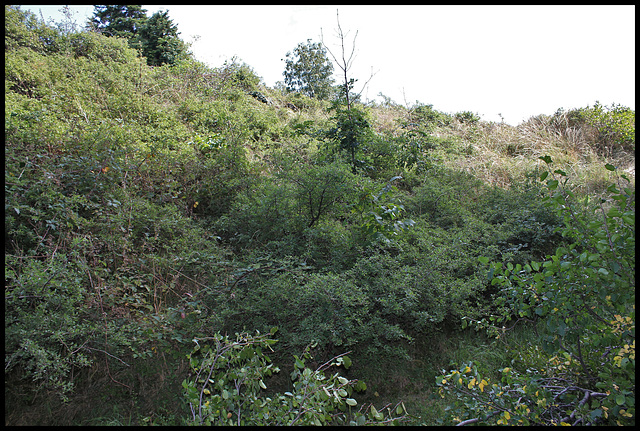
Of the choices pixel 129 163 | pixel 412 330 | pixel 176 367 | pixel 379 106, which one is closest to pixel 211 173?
pixel 129 163

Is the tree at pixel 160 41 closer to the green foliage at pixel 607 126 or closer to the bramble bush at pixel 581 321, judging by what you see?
the green foliage at pixel 607 126

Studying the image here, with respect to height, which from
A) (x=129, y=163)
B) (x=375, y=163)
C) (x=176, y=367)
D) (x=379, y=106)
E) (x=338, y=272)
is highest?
(x=379, y=106)

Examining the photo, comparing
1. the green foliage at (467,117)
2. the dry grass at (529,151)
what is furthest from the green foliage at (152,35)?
the green foliage at (467,117)

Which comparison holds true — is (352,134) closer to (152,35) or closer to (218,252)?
(218,252)

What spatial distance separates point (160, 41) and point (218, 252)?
11.5 metres

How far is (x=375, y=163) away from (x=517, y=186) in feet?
7.52

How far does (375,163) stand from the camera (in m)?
6.66

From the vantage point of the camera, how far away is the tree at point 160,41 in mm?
12656

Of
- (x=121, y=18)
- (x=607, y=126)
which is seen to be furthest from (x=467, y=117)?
(x=121, y=18)

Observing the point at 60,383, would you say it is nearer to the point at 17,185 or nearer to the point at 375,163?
the point at 17,185

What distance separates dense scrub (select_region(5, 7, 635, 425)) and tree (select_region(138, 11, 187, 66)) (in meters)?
5.11

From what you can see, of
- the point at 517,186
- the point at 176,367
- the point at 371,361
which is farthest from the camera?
the point at 517,186

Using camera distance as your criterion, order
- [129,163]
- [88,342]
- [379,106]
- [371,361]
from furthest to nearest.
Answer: [379,106]
[129,163]
[371,361]
[88,342]

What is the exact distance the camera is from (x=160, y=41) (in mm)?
12766
